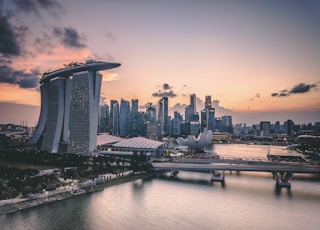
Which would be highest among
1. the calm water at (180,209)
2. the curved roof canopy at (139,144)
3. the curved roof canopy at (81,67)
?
the curved roof canopy at (81,67)

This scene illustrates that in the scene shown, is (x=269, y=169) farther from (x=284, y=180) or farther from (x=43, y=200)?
(x=43, y=200)

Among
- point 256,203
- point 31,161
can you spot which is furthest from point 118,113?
point 256,203

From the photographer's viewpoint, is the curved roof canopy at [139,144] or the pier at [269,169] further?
the curved roof canopy at [139,144]

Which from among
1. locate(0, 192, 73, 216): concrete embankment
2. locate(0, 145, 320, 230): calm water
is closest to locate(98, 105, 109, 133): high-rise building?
locate(0, 145, 320, 230): calm water

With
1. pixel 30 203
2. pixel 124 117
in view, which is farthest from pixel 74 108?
pixel 124 117

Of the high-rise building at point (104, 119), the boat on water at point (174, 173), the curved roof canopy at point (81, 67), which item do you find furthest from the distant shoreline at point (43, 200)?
the high-rise building at point (104, 119)

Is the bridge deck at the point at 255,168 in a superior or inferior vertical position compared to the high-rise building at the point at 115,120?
inferior

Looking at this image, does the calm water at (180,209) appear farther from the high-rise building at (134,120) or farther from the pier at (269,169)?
the high-rise building at (134,120)
